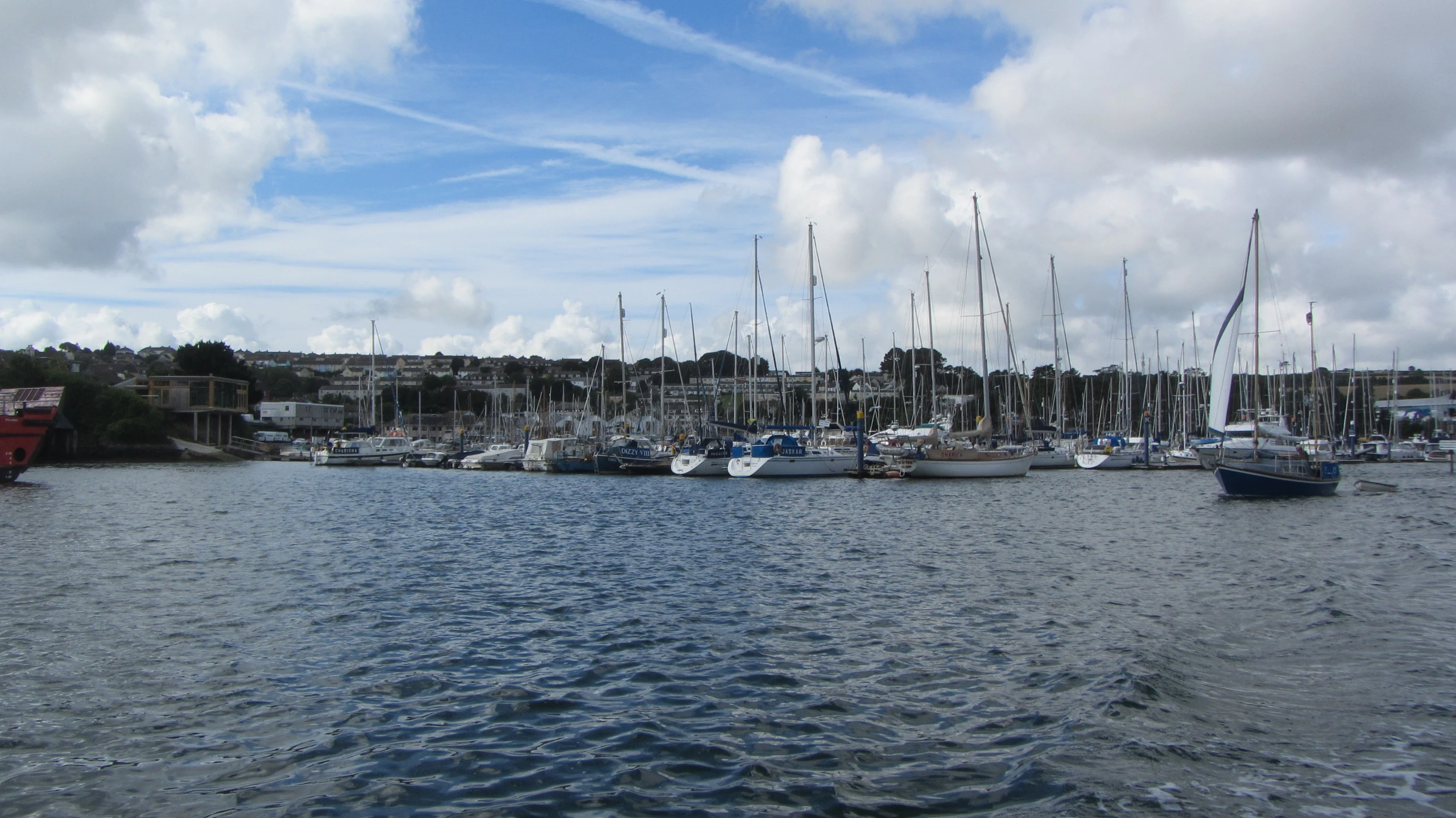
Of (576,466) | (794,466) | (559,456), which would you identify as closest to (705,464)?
(794,466)

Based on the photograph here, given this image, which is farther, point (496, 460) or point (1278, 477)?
point (496, 460)

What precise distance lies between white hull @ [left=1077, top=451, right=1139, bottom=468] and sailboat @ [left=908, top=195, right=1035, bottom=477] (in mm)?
12881

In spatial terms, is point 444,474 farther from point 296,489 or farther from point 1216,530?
point 1216,530

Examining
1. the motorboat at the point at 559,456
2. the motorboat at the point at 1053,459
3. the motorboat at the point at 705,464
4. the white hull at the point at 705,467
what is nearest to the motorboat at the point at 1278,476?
the motorboat at the point at 1053,459

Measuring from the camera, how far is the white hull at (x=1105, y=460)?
70.6 metres

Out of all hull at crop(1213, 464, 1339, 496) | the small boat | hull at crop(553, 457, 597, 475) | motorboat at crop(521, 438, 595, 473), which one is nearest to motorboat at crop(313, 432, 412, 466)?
motorboat at crop(521, 438, 595, 473)

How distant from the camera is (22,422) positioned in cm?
4781

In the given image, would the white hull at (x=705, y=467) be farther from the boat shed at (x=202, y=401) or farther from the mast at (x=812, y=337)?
the boat shed at (x=202, y=401)

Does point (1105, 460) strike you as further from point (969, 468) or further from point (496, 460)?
point (496, 460)

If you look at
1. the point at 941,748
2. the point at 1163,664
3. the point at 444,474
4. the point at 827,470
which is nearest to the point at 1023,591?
the point at 1163,664

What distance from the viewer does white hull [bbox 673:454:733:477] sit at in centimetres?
6259

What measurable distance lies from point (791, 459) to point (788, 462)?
0.73ft

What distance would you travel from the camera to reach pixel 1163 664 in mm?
12219

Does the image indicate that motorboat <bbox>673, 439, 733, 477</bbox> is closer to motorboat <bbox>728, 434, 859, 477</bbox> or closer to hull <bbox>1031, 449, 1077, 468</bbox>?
motorboat <bbox>728, 434, 859, 477</bbox>
